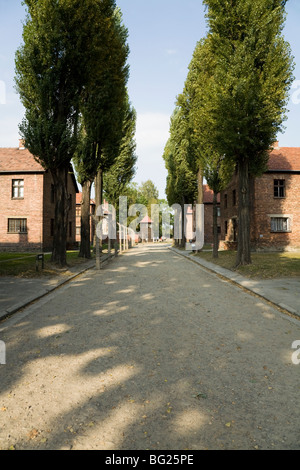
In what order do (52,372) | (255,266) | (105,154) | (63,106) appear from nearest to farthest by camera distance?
(52,372) → (255,266) → (63,106) → (105,154)

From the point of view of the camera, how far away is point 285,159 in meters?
29.4

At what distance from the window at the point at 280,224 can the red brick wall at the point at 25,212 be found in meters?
19.6

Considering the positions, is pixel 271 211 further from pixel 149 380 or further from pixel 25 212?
pixel 149 380

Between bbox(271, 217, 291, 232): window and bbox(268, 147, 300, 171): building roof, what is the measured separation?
13.9ft

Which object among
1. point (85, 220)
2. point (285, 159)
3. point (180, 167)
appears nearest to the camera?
point (85, 220)

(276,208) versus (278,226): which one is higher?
(276,208)

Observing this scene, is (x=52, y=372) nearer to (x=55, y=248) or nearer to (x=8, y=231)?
(x=55, y=248)

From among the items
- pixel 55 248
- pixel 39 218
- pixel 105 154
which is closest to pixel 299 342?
pixel 55 248

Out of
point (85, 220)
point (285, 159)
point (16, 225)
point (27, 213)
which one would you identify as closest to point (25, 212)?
point (27, 213)

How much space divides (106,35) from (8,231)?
60.1ft

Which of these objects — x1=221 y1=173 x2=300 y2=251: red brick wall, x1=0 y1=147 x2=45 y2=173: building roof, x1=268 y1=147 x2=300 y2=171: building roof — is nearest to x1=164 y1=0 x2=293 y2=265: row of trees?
x1=221 y1=173 x2=300 y2=251: red brick wall

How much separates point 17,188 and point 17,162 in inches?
101

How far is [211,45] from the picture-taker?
15.0 m
